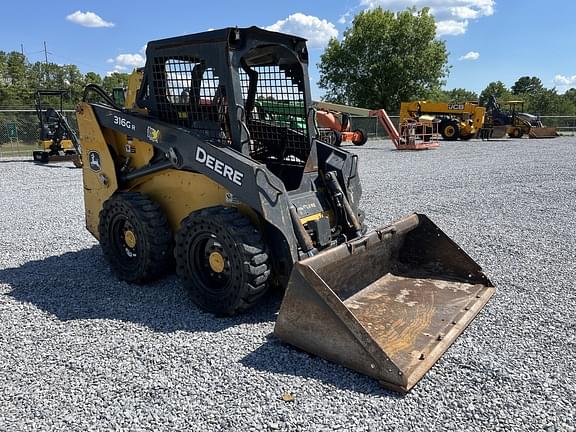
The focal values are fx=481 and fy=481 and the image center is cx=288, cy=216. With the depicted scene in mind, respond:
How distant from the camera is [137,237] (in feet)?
15.4

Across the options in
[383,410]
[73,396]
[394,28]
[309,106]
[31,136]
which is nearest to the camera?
[383,410]

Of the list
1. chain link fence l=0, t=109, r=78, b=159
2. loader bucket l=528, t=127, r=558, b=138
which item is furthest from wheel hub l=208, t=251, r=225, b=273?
loader bucket l=528, t=127, r=558, b=138

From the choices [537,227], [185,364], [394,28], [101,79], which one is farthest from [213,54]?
[101,79]

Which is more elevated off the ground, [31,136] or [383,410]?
[31,136]

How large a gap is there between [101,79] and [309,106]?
6407cm

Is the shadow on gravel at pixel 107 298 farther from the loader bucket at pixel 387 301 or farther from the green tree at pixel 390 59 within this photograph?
the green tree at pixel 390 59

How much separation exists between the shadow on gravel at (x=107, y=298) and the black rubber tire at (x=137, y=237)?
0.18 metres

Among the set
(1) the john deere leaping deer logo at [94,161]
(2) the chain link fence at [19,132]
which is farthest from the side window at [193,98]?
(2) the chain link fence at [19,132]

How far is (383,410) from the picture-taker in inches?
109

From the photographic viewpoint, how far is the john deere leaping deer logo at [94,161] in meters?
5.26

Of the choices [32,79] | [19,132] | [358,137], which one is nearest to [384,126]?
[358,137]

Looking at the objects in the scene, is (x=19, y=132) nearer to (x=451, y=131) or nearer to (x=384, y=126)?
(x=384, y=126)

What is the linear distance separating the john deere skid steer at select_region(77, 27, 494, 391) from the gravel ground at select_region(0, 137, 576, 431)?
202 millimetres

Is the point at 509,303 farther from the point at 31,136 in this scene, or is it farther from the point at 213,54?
the point at 31,136
